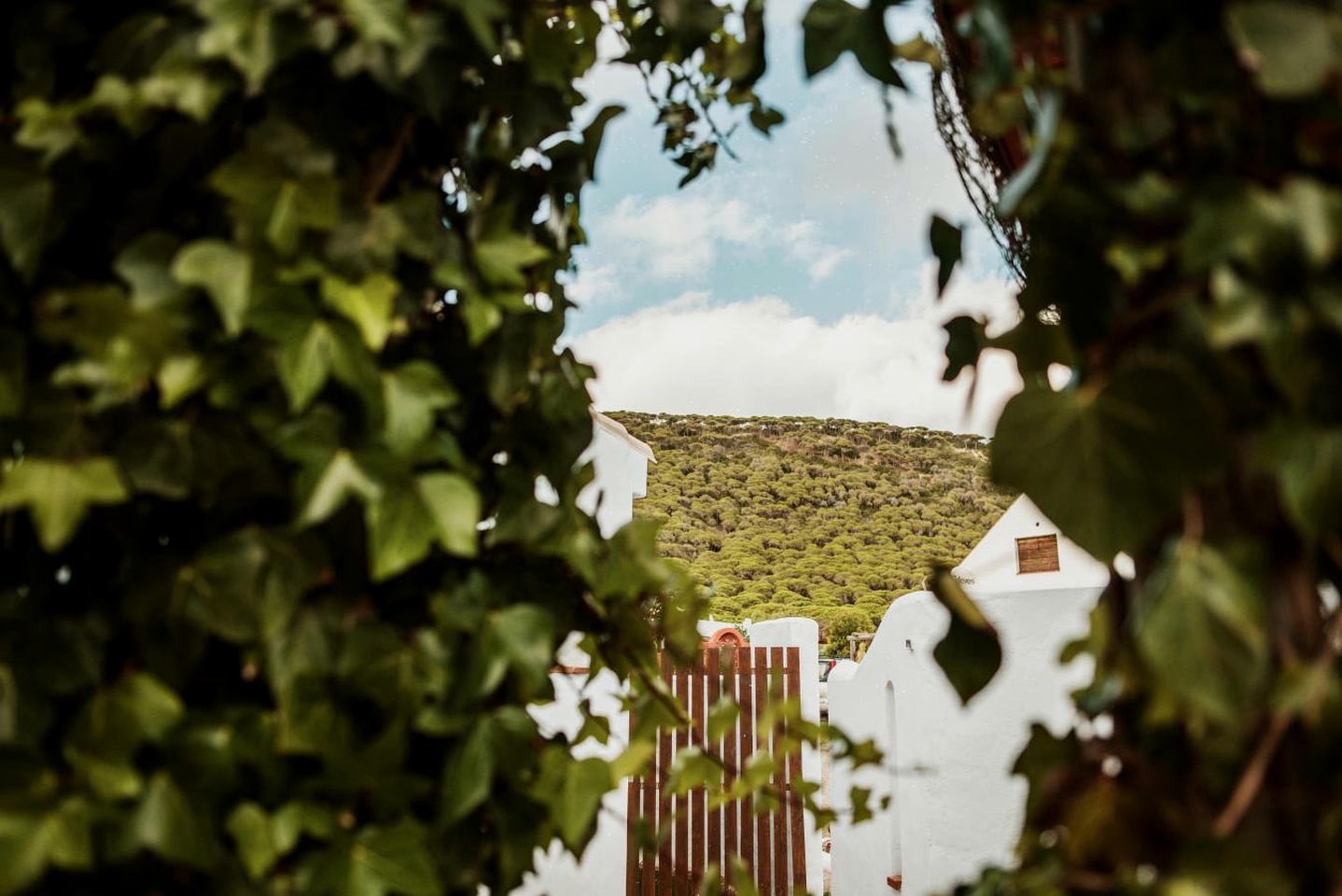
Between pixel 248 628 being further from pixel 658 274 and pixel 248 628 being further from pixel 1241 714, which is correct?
pixel 658 274

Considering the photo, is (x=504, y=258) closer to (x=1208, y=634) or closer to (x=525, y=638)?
(x=525, y=638)

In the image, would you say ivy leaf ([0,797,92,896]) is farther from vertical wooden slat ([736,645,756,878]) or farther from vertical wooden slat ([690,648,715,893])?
vertical wooden slat ([690,648,715,893])

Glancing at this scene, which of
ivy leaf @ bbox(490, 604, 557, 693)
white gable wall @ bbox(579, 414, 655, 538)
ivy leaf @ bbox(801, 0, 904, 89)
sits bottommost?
ivy leaf @ bbox(490, 604, 557, 693)

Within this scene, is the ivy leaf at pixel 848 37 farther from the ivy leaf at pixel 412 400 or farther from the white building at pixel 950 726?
the white building at pixel 950 726

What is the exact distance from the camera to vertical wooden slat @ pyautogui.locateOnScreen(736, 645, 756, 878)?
5.87m

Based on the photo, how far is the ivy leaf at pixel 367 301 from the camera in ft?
2.00

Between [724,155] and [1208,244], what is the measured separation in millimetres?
863

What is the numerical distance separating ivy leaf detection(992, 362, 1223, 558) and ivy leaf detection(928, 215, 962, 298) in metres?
0.32

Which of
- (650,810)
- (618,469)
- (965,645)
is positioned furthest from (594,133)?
(618,469)

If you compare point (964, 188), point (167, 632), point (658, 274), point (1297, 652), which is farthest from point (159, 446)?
point (658, 274)

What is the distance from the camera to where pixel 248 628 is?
593 millimetres

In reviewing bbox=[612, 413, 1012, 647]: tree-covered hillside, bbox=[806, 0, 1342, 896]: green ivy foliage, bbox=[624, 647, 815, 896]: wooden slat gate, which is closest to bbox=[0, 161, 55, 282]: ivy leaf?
bbox=[806, 0, 1342, 896]: green ivy foliage

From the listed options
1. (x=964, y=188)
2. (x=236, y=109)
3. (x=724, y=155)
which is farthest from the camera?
(x=964, y=188)

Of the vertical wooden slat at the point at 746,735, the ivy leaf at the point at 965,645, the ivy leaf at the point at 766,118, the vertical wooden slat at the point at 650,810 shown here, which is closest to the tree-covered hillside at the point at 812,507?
the vertical wooden slat at the point at 746,735
